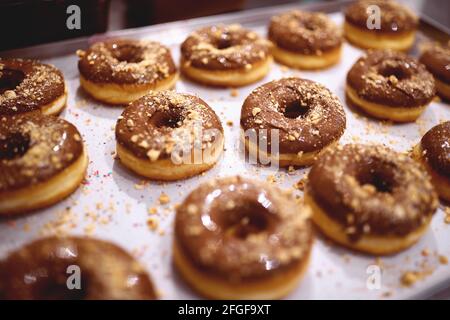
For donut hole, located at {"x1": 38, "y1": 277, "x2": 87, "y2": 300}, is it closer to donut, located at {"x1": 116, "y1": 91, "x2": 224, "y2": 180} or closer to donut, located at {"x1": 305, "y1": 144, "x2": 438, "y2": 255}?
donut, located at {"x1": 116, "y1": 91, "x2": 224, "y2": 180}

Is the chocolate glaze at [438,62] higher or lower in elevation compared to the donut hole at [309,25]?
higher

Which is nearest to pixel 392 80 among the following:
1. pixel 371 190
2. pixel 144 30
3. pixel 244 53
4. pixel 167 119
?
pixel 244 53

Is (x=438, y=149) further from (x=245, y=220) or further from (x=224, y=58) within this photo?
(x=224, y=58)

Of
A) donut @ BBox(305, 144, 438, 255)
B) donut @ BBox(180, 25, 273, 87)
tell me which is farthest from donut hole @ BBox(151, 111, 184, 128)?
donut @ BBox(305, 144, 438, 255)

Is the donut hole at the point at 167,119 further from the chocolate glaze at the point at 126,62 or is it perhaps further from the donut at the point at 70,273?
the donut at the point at 70,273

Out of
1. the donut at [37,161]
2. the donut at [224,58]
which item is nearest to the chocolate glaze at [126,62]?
the donut at [224,58]

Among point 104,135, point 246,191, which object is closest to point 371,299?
point 246,191
